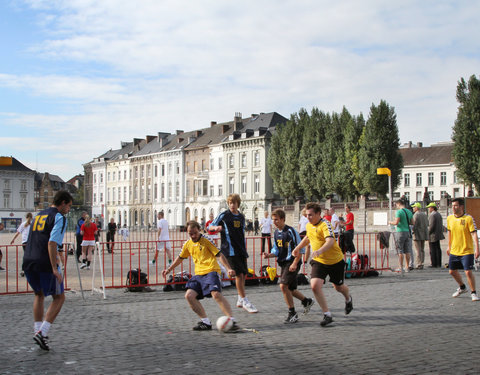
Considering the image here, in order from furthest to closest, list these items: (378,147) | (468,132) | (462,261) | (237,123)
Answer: (237,123)
(378,147)
(468,132)
(462,261)

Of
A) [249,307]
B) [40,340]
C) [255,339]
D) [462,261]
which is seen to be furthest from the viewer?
[462,261]

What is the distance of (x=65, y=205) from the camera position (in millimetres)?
7594

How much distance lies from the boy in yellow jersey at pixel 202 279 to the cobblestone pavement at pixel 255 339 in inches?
12.1

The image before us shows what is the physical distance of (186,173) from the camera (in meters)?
96.8

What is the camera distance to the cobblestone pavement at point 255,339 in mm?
6277

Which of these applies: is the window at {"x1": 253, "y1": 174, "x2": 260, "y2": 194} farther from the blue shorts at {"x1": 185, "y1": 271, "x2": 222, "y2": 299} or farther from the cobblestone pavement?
the blue shorts at {"x1": 185, "y1": 271, "x2": 222, "y2": 299}

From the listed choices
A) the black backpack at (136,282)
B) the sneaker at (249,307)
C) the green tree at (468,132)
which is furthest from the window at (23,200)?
the sneaker at (249,307)

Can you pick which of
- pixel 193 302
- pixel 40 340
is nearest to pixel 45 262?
pixel 40 340

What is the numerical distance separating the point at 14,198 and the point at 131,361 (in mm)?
113807

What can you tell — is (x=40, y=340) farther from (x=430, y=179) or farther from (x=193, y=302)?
(x=430, y=179)

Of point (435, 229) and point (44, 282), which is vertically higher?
point (435, 229)

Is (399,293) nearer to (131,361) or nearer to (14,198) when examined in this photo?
(131,361)

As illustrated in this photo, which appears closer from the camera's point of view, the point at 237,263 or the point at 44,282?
the point at 44,282

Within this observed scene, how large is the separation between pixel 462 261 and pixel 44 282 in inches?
299
